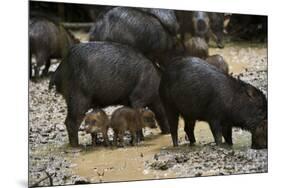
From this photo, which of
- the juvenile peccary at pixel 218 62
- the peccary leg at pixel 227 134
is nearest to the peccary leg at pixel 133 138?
the peccary leg at pixel 227 134

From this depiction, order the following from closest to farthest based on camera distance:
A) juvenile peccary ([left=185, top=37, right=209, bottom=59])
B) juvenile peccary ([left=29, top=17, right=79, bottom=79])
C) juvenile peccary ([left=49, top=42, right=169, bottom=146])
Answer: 1. juvenile peccary ([left=29, top=17, right=79, bottom=79])
2. juvenile peccary ([left=49, top=42, right=169, bottom=146])
3. juvenile peccary ([left=185, top=37, right=209, bottom=59])

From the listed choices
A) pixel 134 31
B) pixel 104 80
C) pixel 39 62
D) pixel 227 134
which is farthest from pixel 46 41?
pixel 227 134

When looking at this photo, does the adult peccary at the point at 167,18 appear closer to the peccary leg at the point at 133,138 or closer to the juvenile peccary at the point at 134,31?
the juvenile peccary at the point at 134,31

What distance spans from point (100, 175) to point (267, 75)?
133 centimetres

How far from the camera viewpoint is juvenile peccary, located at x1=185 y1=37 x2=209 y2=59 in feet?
9.82

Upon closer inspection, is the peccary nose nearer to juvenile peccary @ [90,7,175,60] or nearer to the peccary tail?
juvenile peccary @ [90,7,175,60]

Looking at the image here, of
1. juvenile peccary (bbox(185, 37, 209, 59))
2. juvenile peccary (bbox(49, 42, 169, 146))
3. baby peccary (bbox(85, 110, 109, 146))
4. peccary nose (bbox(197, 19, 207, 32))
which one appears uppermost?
peccary nose (bbox(197, 19, 207, 32))

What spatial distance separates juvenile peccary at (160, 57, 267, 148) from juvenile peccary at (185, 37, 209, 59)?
3 cm

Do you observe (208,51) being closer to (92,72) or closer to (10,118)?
(92,72)

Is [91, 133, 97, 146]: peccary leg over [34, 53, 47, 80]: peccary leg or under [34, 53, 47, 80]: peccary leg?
under

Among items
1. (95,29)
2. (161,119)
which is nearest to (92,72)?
(95,29)

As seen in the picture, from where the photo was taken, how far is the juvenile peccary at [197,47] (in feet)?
9.82

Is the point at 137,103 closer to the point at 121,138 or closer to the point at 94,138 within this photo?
the point at 121,138

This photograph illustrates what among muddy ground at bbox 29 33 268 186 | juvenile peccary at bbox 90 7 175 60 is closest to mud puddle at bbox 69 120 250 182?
muddy ground at bbox 29 33 268 186
